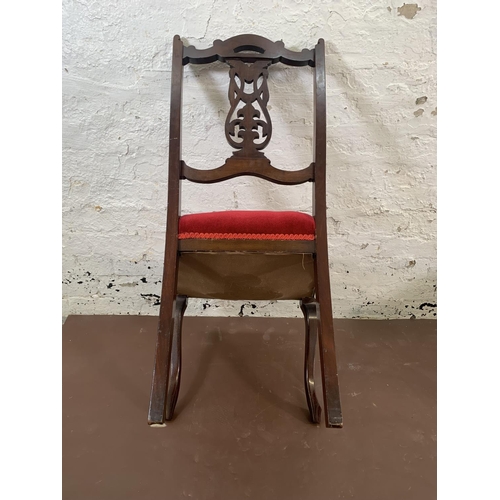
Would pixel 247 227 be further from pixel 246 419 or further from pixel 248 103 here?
pixel 246 419

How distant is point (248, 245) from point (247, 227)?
6 cm

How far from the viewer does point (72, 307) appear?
6.25ft

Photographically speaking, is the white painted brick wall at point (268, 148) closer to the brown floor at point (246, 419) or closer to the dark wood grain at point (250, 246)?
the brown floor at point (246, 419)

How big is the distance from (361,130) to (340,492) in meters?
1.40

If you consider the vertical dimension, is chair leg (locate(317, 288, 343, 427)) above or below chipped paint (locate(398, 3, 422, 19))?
below

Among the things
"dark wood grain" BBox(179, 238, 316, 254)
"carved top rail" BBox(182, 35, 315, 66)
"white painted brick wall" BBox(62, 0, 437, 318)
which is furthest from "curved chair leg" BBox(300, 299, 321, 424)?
"carved top rail" BBox(182, 35, 315, 66)

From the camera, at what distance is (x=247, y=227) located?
1186 mm

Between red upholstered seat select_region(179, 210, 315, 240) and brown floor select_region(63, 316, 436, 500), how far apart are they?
61 cm

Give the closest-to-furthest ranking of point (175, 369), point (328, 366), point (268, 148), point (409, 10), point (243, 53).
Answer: point (328, 366)
point (175, 369)
point (243, 53)
point (409, 10)
point (268, 148)

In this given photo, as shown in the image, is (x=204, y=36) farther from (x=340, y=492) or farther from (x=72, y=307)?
(x=340, y=492)

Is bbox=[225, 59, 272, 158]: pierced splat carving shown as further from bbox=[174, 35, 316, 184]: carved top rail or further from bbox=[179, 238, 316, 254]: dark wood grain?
bbox=[179, 238, 316, 254]: dark wood grain

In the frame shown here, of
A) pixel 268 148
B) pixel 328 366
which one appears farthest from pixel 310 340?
pixel 268 148

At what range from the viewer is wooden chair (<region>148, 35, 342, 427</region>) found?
119 cm

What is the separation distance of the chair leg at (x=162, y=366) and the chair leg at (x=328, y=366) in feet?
1.60
